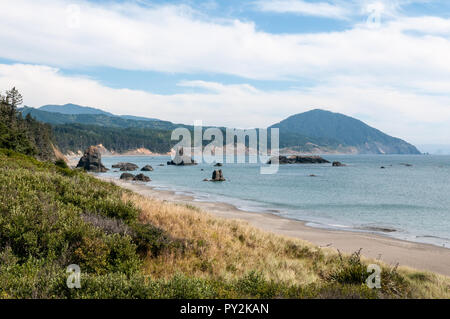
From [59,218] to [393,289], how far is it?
8.44 m

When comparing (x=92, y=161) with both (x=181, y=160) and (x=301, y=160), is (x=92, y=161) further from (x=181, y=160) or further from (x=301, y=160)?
(x=301, y=160)

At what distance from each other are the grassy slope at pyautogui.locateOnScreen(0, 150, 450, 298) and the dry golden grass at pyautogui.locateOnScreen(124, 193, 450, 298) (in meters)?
0.04

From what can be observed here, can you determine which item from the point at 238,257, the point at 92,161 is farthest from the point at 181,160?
the point at 238,257

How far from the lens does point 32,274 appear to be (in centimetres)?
661

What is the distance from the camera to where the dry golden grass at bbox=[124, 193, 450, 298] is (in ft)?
29.8

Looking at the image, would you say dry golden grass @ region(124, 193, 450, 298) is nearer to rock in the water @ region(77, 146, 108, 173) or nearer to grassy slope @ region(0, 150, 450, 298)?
grassy slope @ region(0, 150, 450, 298)

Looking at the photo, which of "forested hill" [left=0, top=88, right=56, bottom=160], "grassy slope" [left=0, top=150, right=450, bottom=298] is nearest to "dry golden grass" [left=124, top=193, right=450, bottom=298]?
"grassy slope" [left=0, top=150, right=450, bottom=298]

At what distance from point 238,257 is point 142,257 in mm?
3092

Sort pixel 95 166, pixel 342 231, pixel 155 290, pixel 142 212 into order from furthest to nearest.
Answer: pixel 95 166 → pixel 342 231 → pixel 142 212 → pixel 155 290

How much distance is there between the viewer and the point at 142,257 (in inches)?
371

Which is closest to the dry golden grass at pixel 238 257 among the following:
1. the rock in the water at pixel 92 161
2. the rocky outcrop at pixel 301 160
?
the rock in the water at pixel 92 161

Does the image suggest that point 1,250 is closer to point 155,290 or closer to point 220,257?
point 155,290
